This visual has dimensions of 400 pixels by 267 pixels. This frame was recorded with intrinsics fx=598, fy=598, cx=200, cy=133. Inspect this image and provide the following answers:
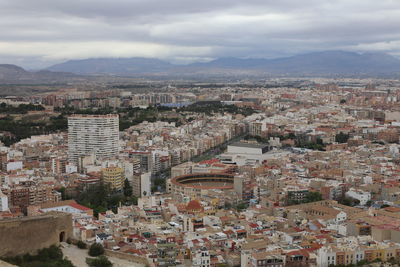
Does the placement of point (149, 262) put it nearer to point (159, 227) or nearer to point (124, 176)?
point (159, 227)

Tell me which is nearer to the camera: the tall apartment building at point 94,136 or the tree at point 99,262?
the tree at point 99,262

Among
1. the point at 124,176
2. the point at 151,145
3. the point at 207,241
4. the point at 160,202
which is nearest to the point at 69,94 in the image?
the point at 151,145

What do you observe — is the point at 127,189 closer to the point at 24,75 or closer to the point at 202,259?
the point at 202,259

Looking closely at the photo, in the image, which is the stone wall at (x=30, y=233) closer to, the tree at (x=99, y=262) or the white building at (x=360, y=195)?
the tree at (x=99, y=262)

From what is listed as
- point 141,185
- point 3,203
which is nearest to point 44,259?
point 3,203

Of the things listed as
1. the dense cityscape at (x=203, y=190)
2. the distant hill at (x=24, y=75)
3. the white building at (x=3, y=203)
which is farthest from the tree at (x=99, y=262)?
the distant hill at (x=24, y=75)
